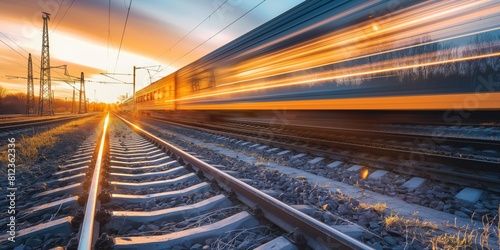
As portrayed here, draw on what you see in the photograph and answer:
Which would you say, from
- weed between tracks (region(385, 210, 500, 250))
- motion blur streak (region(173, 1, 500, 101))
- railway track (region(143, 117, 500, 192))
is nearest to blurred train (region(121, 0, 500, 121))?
motion blur streak (region(173, 1, 500, 101))

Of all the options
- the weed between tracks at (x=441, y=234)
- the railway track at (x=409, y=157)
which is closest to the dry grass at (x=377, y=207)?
the weed between tracks at (x=441, y=234)

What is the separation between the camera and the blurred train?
3699mm

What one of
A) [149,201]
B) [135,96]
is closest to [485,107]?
[149,201]

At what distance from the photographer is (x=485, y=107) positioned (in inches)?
143

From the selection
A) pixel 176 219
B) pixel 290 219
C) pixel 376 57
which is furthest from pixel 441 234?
pixel 376 57

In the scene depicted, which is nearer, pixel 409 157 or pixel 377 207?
pixel 377 207

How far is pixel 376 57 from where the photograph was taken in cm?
482

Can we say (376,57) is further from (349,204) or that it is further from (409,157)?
(349,204)

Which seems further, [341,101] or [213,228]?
[341,101]

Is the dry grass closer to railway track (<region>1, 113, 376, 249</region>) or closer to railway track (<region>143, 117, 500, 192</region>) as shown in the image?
railway track (<region>1, 113, 376, 249</region>)

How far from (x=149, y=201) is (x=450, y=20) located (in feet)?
15.5

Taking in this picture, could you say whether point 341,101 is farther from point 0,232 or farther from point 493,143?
point 0,232

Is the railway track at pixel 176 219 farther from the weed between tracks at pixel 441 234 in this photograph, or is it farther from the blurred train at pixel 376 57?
the blurred train at pixel 376 57

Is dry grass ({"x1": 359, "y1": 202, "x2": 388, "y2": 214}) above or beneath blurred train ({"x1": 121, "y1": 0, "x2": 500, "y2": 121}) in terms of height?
beneath
